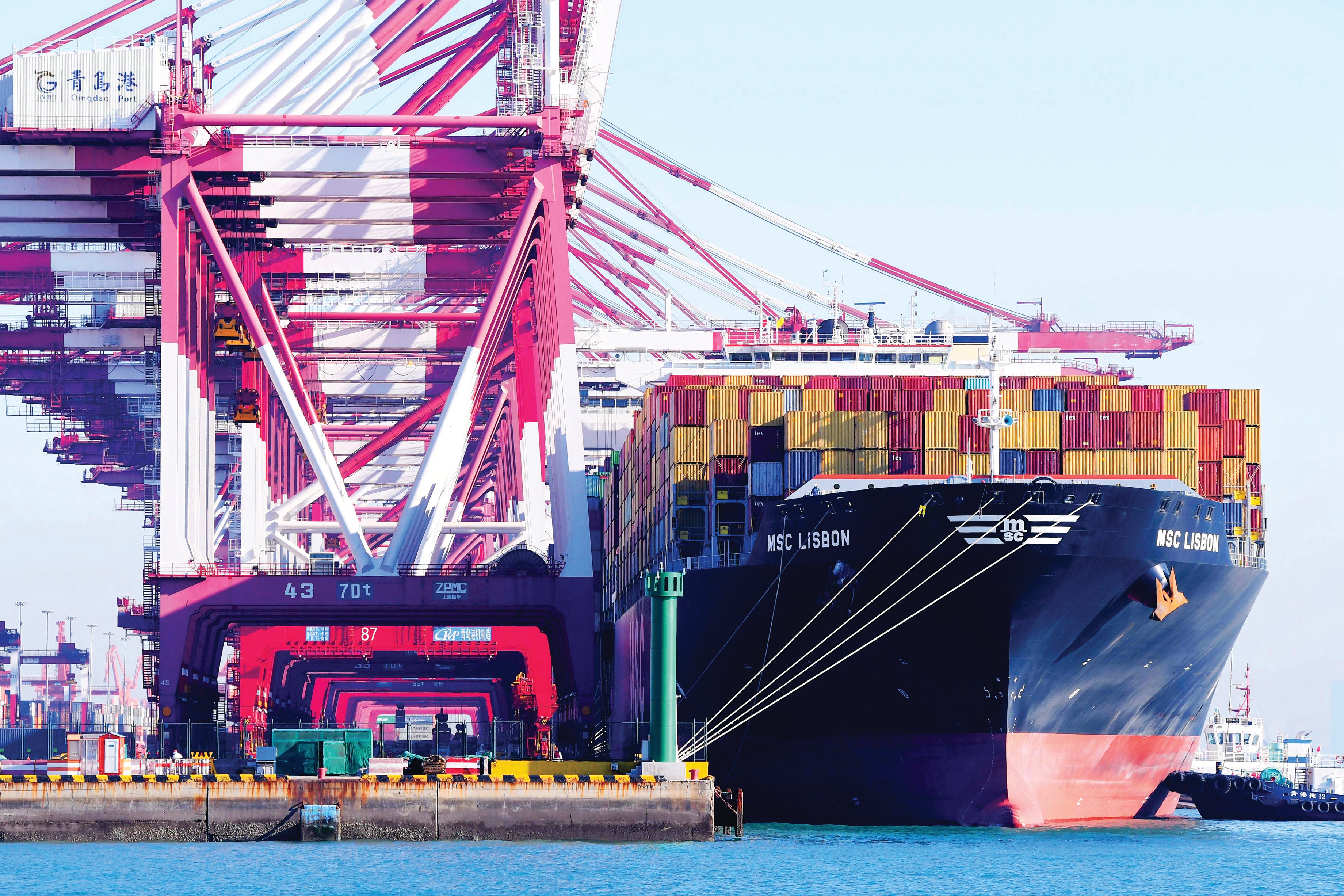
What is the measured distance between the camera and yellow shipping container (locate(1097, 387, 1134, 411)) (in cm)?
4925

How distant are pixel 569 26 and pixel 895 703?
953 inches

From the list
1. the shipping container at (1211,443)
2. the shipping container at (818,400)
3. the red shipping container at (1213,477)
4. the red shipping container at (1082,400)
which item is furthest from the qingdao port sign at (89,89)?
the red shipping container at (1213,477)

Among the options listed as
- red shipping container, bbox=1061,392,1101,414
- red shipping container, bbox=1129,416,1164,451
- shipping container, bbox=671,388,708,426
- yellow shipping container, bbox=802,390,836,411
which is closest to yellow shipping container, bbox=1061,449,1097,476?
red shipping container, bbox=1129,416,1164,451

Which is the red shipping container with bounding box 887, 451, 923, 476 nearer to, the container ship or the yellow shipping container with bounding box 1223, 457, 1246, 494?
the container ship

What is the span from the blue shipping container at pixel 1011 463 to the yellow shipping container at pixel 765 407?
5454 millimetres

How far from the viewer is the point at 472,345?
5788cm

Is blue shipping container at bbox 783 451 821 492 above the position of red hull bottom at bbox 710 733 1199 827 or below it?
above

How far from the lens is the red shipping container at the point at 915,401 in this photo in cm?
4991

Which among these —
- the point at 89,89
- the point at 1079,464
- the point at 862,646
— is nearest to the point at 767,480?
the point at 862,646

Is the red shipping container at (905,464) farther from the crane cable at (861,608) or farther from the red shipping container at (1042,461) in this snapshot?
the crane cable at (861,608)

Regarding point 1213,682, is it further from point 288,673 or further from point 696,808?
point 288,673

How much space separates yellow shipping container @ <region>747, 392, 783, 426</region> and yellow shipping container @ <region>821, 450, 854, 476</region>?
2250mm

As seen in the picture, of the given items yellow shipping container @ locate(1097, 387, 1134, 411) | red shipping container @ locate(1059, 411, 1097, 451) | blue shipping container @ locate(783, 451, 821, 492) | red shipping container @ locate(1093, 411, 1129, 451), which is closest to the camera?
blue shipping container @ locate(783, 451, 821, 492)

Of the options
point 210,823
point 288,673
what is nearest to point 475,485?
point 288,673
